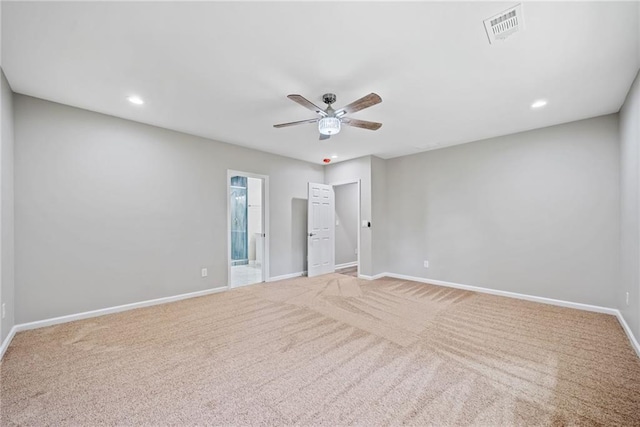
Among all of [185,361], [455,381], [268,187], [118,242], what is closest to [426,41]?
[455,381]

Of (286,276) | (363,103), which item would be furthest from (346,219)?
(363,103)

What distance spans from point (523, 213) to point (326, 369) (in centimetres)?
387

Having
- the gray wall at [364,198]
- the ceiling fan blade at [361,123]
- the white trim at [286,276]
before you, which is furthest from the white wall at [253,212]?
the ceiling fan blade at [361,123]

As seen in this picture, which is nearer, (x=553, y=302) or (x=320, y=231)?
(x=553, y=302)

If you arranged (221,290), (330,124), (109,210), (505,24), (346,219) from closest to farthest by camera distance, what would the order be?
(505,24)
(330,124)
(109,210)
(221,290)
(346,219)

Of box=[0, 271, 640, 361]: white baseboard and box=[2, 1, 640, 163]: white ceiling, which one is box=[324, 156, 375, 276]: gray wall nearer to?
box=[0, 271, 640, 361]: white baseboard

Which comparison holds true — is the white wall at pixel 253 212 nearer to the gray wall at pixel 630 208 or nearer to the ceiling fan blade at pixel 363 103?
the ceiling fan blade at pixel 363 103

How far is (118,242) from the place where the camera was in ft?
11.6

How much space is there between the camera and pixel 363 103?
243cm

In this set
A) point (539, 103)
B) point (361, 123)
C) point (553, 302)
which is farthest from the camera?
point (553, 302)

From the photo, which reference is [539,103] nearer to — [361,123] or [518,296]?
[361,123]

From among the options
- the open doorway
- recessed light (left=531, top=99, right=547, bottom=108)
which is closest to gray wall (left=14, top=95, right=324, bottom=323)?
the open doorway

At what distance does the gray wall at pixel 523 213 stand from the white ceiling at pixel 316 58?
0.58m

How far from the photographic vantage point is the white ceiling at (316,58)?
178 centimetres
